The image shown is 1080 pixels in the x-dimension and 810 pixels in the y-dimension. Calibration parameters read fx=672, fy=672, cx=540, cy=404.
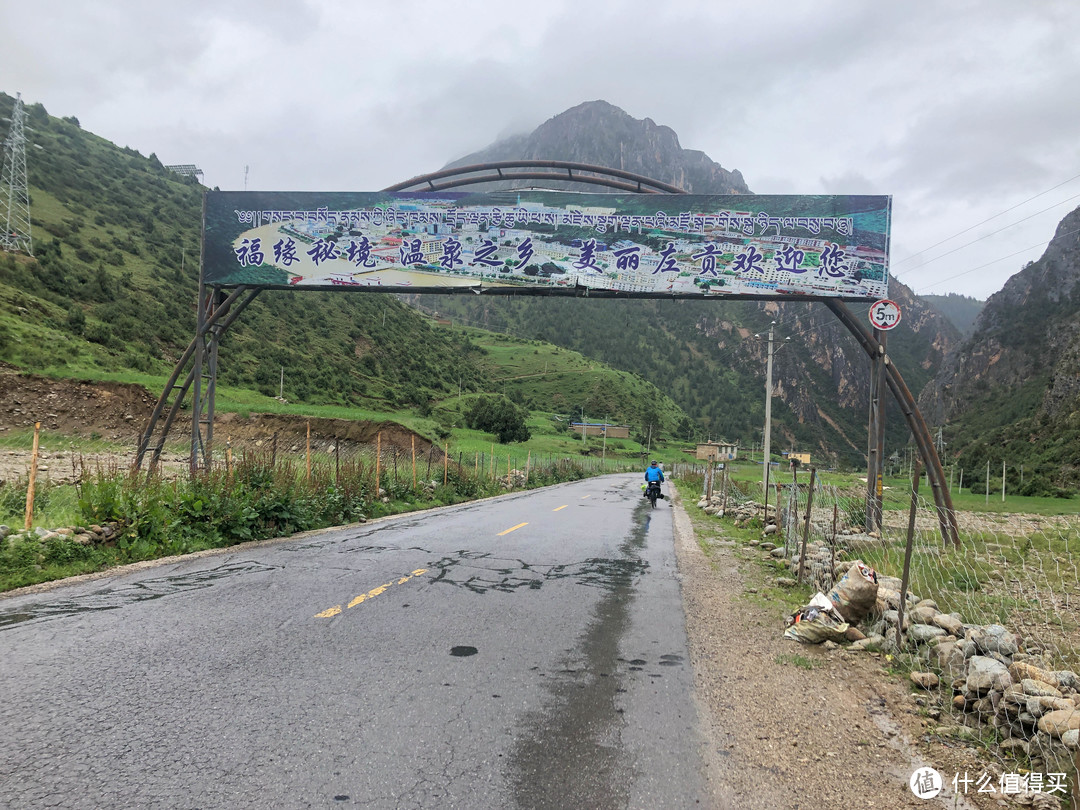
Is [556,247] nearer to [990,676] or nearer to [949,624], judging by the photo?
[949,624]

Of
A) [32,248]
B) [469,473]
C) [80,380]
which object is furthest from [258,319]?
[469,473]

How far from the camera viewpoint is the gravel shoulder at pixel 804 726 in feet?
12.1

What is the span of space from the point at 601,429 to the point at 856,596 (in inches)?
3738

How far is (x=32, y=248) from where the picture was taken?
41812mm

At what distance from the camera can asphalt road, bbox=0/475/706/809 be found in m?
3.31

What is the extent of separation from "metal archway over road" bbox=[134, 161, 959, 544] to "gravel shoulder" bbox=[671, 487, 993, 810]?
7771 mm

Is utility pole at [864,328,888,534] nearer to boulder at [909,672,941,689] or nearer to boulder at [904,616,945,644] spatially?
boulder at [904,616,945,644]

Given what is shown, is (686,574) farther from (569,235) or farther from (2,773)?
(2,773)

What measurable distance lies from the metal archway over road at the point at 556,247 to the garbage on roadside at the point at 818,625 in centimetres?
668

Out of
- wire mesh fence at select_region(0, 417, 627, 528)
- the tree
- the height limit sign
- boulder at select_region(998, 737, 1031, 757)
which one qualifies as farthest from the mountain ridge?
boulder at select_region(998, 737, 1031, 757)

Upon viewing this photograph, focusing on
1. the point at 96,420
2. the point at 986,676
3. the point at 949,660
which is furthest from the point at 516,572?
the point at 96,420

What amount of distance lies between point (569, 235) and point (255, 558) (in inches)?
351

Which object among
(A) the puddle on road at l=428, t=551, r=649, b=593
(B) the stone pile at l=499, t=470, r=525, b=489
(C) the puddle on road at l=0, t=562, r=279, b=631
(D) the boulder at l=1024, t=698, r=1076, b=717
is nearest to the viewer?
(D) the boulder at l=1024, t=698, r=1076, b=717

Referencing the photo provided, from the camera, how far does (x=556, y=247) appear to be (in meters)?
14.4
